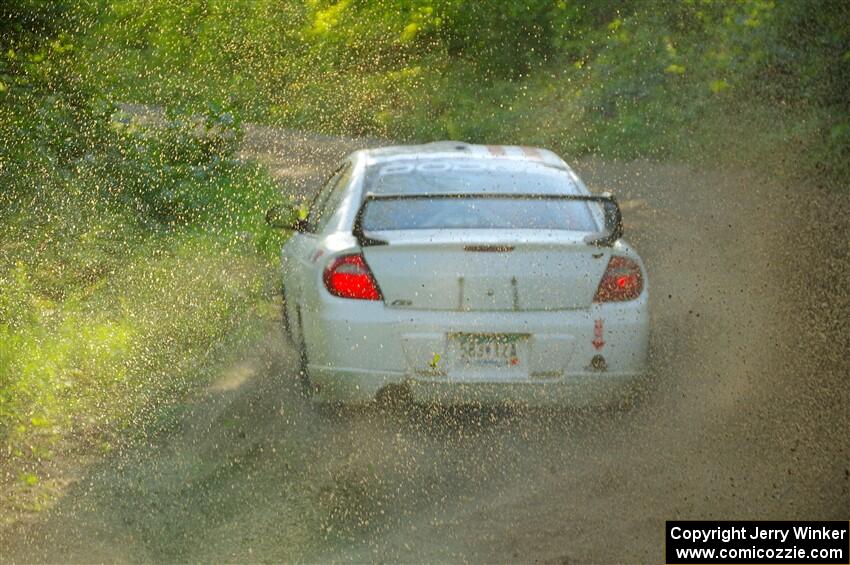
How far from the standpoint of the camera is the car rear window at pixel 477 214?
746cm

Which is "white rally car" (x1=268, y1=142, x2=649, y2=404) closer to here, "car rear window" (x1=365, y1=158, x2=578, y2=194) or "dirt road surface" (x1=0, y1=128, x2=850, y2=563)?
"dirt road surface" (x1=0, y1=128, x2=850, y2=563)

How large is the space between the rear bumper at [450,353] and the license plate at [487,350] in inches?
1.4

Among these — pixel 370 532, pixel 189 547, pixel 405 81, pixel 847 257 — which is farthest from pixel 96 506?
pixel 405 81

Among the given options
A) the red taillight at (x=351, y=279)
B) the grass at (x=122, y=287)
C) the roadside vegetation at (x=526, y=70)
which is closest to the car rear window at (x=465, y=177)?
the red taillight at (x=351, y=279)

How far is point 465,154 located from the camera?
866cm

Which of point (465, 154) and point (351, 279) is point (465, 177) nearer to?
point (465, 154)

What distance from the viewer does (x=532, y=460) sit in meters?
6.85

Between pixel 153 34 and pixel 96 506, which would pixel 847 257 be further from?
pixel 153 34

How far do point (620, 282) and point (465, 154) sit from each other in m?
1.78

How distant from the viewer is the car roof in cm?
859

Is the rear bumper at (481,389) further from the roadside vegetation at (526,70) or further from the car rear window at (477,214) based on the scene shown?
the roadside vegetation at (526,70)

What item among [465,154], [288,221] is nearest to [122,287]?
[288,221]

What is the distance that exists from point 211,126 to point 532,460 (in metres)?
9.90

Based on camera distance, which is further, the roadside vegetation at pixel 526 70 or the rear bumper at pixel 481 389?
the roadside vegetation at pixel 526 70
